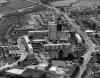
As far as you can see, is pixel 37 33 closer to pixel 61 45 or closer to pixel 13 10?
pixel 61 45

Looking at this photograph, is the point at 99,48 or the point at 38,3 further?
the point at 38,3

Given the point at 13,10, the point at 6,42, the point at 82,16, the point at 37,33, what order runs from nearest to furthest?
the point at 6,42 < the point at 37,33 < the point at 82,16 < the point at 13,10

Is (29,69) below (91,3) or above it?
below

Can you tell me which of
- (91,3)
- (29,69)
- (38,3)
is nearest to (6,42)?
(29,69)

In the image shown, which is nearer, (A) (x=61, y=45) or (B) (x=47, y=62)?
(B) (x=47, y=62)

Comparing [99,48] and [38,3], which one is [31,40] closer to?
[99,48]

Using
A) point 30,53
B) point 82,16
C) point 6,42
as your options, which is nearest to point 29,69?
point 30,53

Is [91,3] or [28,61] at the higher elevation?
Answer: [91,3]

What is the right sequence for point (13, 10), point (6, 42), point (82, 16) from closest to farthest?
point (6, 42), point (82, 16), point (13, 10)

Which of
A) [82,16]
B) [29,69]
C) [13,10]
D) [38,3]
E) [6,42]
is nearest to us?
[29,69]
